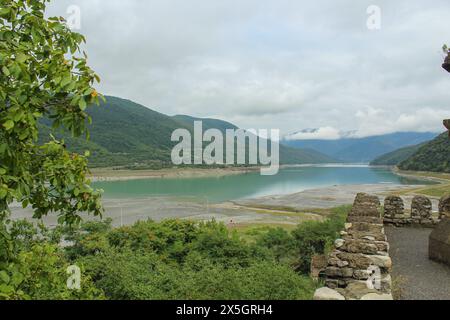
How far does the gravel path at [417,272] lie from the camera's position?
5.89 m

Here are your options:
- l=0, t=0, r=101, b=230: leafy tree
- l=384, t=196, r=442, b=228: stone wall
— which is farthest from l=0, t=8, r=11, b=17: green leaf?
l=384, t=196, r=442, b=228: stone wall

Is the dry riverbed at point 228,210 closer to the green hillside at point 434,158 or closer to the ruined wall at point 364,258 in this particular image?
the ruined wall at point 364,258

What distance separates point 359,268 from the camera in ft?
16.5

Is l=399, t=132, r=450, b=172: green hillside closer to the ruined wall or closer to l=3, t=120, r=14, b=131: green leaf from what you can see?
the ruined wall

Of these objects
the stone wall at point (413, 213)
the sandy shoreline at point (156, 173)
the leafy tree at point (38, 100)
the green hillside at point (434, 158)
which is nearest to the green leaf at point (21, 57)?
the leafy tree at point (38, 100)

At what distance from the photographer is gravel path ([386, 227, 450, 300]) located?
5889 mm

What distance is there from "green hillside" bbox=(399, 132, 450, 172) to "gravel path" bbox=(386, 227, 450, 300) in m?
103

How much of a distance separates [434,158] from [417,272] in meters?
119

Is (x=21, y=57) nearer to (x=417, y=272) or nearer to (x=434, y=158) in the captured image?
(x=417, y=272)
